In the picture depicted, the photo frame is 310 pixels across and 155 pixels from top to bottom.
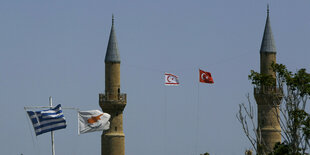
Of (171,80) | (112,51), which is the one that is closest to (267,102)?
(171,80)

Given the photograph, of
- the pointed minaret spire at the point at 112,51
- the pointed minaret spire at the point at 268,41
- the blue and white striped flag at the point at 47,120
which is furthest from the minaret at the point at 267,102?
the blue and white striped flag at the point at 47,120

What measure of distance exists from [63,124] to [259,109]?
4814cm

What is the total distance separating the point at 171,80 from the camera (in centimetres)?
10912

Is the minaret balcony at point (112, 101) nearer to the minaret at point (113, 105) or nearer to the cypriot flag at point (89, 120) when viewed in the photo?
the minaret at point (113, 105)

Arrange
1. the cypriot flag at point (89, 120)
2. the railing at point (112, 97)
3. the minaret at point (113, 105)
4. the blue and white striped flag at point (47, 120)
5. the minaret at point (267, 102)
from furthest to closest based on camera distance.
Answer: the minaret at point (267, 102), the railing at point (112, 97), the minaret at point (113, 105), the cypriot flag at point (89, 120), the blue and white striped flag at point (47, 120)

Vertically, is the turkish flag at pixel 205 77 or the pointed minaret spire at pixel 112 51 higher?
the pointed minaret spire at pixel 112 51

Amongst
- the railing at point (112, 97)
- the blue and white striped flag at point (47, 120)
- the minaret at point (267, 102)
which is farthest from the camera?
the minaret at point (267, 102)

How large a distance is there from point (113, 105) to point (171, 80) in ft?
21.4

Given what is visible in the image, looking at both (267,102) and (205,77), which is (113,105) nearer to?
(205,77)

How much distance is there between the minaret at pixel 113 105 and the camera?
111 meters

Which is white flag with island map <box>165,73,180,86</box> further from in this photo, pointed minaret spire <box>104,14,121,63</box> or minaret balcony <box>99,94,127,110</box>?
pointed minaret spire <box>104,14,121,63</box>

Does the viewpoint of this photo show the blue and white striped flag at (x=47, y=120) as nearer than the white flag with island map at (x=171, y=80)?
Yes

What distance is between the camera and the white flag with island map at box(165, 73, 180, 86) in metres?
109

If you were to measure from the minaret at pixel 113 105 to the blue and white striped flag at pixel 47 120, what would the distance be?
40.5 m
